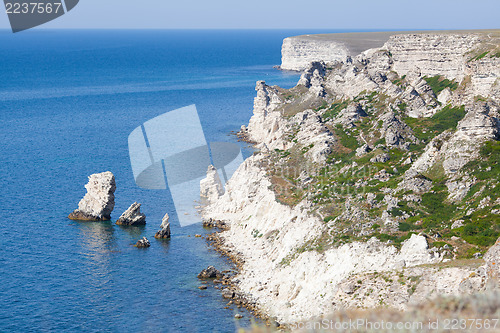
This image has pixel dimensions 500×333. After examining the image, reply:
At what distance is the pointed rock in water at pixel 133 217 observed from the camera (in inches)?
3597

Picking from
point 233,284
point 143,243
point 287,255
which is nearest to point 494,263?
point 287,255

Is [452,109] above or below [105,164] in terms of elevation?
above

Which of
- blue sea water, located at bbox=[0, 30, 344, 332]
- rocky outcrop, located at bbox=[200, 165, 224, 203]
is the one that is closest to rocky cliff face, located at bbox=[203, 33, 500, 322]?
rocky outcrop, located at bbox=[200, 165, 224, 203]

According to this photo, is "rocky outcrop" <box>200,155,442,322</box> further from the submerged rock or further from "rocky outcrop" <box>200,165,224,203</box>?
"rocky outcrop" <box>200,165,224,203</box>

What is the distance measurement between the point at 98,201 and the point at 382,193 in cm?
4441

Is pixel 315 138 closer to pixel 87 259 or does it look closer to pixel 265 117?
pixel 87 259

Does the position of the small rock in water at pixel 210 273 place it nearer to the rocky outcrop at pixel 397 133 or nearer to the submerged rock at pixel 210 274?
the submerged rock at pixel 210 274

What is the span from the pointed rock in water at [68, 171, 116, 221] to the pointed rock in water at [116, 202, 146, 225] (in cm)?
338

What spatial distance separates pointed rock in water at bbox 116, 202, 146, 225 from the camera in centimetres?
9138

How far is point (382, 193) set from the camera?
73.1m

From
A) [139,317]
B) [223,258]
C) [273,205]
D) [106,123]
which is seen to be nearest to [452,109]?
[273,205]

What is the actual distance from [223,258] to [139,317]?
58.2 ft

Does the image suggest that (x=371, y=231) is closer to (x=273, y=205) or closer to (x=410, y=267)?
(x=410, y=267)

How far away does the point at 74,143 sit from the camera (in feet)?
472
